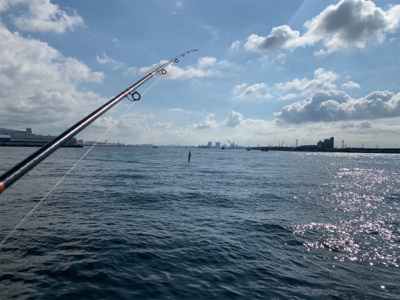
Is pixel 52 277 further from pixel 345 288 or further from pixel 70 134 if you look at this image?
pixel 345 288

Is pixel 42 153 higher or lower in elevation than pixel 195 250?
higher

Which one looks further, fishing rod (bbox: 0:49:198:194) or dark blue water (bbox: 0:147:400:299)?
dark blue water (bbox: 0:147:400:299)

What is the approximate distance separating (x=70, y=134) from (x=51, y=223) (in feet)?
36.3

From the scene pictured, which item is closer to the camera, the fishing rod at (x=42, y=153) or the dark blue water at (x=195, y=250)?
the fishing rod at (x=42, y=153)

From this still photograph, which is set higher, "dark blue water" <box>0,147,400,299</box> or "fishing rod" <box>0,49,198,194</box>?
"fishing rod" <box>0,49,198,194</box>

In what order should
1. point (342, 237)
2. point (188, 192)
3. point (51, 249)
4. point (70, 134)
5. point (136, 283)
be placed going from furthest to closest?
1. point (188, 192)
2. point (342, 237)
3. point (51, 249)
4. point (136, 283)
5. point (70, 134)

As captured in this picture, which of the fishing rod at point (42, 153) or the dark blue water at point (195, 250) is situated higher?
the fishing rod at point (42, 153)

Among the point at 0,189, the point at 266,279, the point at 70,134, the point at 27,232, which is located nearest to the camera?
the point at 0,189

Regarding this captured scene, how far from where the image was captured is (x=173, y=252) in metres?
9.24

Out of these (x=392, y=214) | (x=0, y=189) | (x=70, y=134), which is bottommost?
(x=392, y=214)

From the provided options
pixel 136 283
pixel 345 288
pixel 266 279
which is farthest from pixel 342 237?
pixel 136 283

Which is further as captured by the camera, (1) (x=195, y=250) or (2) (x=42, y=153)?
(1) (x=195, y=250)

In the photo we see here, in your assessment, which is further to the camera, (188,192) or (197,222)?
(188,192)

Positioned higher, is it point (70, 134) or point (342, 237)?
point (70, 134)
